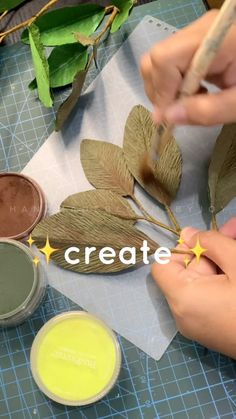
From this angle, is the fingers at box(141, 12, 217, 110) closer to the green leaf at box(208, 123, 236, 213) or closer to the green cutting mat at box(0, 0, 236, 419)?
the green leaf at box(208, 123, 236, 213)

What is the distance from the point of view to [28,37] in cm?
83

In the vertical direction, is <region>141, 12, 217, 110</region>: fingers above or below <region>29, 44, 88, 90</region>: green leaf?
above

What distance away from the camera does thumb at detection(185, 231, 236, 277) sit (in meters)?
0.67

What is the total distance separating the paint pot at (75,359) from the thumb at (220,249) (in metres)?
0.16

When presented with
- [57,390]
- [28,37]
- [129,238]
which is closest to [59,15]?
[28,37]

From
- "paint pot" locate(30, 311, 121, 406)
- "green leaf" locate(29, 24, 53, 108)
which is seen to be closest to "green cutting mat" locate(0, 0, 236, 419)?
"paint pot" locate(30, 311, 121, 406)

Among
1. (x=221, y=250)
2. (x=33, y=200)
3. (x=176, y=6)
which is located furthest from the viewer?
(x=176, y=6)

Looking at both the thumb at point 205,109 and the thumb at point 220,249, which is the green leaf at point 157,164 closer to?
the thumb at point 220,249

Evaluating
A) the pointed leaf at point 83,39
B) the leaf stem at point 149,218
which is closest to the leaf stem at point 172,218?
the leaf stem at point 149,218

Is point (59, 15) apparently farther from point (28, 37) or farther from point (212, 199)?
point (212, 199)

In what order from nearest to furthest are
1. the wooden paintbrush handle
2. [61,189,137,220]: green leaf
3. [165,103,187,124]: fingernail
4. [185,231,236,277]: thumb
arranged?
the wooden paintbrush handle, [165,103,187,124]: fingernail, [185,231,236,277]: thumb, [61,189,137,220]: green leaf

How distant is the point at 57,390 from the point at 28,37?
0.48m

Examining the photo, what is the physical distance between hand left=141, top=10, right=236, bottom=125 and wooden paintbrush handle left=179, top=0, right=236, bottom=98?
0.01 meters

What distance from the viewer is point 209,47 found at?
0.49 m
